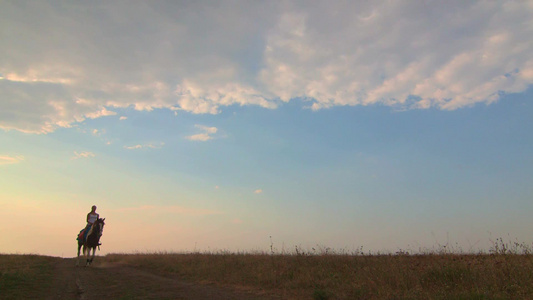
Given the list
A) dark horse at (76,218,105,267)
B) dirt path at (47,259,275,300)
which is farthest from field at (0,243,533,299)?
dark horse at (76,218,105,267)

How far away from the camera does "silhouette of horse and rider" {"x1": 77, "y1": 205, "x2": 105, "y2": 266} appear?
1911 centimetres

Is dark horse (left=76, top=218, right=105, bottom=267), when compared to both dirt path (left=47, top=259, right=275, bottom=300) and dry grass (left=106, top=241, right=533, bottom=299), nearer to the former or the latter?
dirt path (left=47, top=259, right=275, bottom=300)

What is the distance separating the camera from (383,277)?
10.0 metres

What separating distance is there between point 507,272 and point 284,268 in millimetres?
7406

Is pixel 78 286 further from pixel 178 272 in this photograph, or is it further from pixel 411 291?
pixel 411 291

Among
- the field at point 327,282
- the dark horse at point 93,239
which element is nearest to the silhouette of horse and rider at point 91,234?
the dark horse at point 93,239

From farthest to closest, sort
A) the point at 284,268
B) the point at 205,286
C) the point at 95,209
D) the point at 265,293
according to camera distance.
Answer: the point at 95,209 < the point at 284,268 < the point at 205,286 < the point at 265,293

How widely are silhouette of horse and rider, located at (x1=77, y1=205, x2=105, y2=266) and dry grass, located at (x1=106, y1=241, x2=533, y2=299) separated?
765 centimetres

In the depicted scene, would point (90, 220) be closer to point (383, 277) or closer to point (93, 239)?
point (93, 239)

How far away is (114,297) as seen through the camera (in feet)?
29.4

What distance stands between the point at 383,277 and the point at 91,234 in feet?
55.5

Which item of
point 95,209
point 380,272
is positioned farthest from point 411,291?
point 95,209

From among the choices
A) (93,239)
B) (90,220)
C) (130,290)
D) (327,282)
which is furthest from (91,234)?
(327,282)

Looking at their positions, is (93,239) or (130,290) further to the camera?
(93,239)
